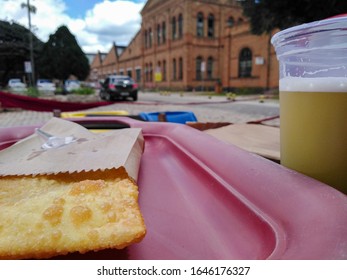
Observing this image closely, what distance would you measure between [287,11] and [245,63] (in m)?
14.5

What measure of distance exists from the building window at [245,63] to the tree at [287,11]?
11.7m

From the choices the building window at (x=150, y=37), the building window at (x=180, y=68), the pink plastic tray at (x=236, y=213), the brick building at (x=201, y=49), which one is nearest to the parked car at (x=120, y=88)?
the brick building at (x=201, y=49)

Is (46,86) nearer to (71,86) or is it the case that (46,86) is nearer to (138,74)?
(71,86)

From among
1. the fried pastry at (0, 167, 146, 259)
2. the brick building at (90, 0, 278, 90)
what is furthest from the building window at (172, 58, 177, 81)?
the fried pastry at (0, 167, 146, 259)

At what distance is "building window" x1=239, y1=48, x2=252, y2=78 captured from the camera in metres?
21.7

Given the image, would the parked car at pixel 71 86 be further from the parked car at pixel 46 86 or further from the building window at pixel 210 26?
the building window at pixel 210 26

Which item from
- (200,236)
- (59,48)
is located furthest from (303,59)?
(59,48)

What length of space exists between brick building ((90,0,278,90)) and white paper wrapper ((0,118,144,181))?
1938 centimetres

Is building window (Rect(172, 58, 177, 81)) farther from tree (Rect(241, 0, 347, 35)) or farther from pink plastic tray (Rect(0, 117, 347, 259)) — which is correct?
pink plastic tray (Rect(0, 117, 347, 259))

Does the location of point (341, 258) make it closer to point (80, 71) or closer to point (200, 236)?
point (200, 236)

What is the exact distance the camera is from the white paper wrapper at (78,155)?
0.77 m

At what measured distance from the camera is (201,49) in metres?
26.9

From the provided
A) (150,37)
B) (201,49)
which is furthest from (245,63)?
(150,37)

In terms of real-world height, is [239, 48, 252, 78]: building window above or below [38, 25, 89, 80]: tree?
below
